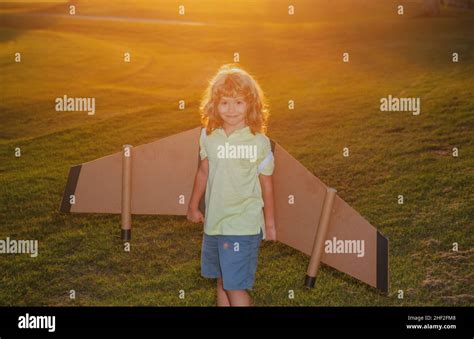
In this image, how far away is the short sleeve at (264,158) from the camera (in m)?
4.44

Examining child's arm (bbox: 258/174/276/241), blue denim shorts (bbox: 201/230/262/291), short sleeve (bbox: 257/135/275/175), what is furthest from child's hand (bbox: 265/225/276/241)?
short sleeve (bbox: 257/135/275/175)

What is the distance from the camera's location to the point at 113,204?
6.79 meters

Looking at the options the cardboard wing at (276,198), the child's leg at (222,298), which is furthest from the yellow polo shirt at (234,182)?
the cardboard wing at (276,198)

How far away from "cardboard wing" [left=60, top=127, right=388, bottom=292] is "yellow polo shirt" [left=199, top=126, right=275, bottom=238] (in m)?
1.18

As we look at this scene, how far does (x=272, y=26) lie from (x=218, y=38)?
1163 mm

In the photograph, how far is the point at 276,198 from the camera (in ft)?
19.4

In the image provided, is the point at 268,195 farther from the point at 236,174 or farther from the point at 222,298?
the point at 222,298

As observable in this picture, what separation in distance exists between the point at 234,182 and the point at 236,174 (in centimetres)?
5

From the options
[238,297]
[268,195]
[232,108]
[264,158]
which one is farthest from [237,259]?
[232,108]

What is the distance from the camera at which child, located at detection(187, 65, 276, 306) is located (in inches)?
172

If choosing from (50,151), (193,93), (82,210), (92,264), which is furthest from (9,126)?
(92,264)

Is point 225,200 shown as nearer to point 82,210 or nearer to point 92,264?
point 92,264

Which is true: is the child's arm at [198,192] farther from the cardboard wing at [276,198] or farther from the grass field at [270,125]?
the cardboard wing at [276,198]

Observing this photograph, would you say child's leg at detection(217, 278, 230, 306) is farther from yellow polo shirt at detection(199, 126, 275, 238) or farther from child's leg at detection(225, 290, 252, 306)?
yellow polo shirt at detection(199, 126, 275, 238)
